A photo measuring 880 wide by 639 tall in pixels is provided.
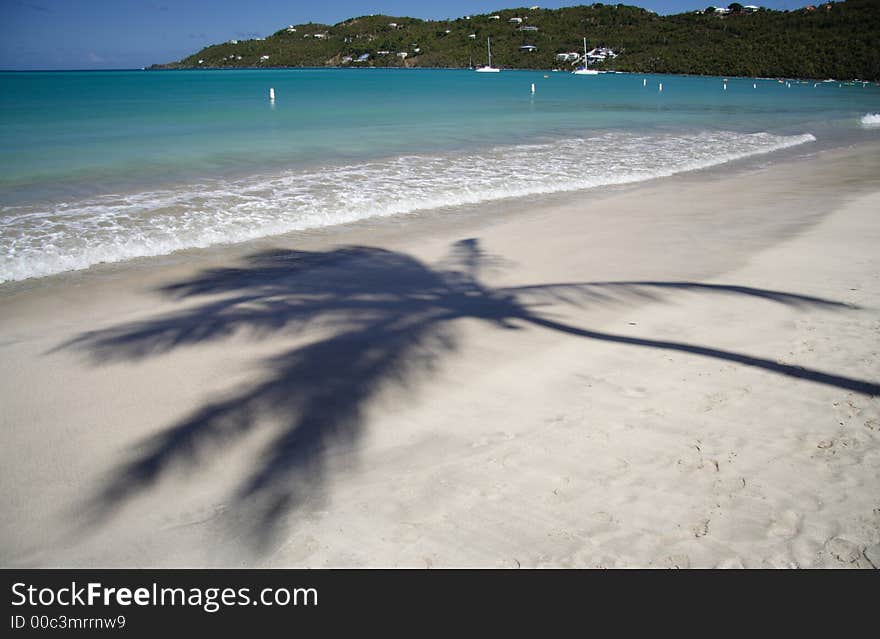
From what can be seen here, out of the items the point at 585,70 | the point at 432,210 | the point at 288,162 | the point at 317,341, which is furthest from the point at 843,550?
the point at 585,70

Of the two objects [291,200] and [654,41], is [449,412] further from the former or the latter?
[654,41]

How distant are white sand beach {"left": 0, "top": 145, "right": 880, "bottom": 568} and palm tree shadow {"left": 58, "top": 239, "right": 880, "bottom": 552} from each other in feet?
0.09

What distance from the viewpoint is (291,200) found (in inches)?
482

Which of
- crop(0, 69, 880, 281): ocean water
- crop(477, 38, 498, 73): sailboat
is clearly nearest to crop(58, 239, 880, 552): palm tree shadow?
crop(0, 69, 880, 281): ocean water

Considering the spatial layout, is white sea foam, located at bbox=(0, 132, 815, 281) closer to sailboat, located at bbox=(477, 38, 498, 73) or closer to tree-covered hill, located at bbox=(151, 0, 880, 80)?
tree-covered hill, located at bbox=(151, 0, 880, 80)

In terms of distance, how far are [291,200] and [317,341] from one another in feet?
23.9

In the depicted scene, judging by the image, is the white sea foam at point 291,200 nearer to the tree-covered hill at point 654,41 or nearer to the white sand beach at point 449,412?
the white sand beach at point 449,412

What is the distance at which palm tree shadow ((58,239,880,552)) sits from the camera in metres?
3.82

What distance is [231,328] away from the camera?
599cm

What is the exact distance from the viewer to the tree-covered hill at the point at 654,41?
9925 cm

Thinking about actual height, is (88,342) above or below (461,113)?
below

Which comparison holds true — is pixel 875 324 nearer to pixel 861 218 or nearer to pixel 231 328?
pixel 861 218
